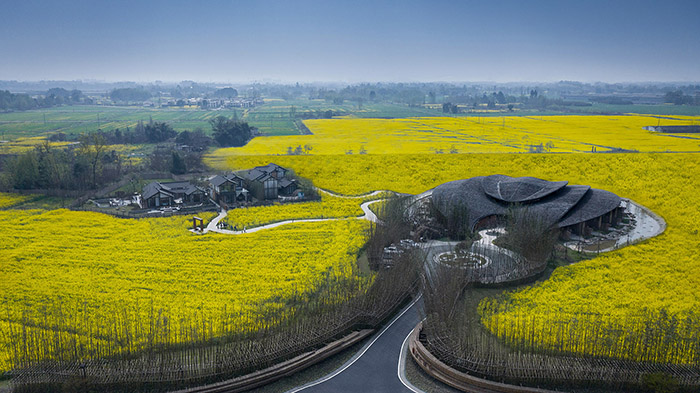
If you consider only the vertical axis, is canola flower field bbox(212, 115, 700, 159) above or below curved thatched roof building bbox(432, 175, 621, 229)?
above

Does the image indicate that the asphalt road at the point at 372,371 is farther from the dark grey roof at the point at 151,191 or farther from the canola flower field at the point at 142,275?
the dark grey roof at the point at 151,191

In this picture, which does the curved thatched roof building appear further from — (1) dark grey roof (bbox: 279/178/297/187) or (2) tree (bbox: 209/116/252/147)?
(2) tree (bbox: 209/116/252/147)

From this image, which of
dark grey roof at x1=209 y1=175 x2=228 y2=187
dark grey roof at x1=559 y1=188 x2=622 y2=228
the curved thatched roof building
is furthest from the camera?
dark grey roof at x1=209 y1=175 x2=228 y2=187

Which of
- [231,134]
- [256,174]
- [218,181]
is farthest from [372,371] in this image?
[231,134]

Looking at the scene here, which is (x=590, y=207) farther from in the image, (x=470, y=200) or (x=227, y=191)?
(x=227, y=191)

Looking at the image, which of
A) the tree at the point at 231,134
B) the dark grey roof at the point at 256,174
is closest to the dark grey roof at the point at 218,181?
the dark grey roof at the point at 256,174

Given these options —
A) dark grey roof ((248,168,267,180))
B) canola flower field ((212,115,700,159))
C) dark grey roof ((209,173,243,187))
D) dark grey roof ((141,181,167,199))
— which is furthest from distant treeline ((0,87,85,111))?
dark grey roof ((248,168,267,180))

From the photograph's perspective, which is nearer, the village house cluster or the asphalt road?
the asphalt road
